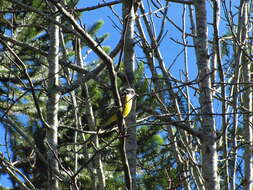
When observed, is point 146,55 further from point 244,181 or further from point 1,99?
point 1,99

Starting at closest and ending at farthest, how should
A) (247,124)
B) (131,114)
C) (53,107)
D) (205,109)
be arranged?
1. (205,109)
2. (53,107)
3. (131,114)
4. (247,124)

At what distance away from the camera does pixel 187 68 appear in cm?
456

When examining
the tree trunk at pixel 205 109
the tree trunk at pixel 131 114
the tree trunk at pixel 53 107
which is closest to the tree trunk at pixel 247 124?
the tree trunk at pixel 205 109

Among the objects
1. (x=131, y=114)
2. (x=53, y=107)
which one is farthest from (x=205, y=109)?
(x=53, y=107)

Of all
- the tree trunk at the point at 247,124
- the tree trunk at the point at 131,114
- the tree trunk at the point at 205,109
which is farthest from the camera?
the tree trunk at the point at 247,124

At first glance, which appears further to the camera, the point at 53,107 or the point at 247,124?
the point at 247,124

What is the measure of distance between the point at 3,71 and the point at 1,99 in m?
0.55

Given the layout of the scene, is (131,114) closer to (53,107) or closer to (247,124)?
(53,107)

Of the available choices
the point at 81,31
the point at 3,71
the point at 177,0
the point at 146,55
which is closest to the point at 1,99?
the point at 3,71

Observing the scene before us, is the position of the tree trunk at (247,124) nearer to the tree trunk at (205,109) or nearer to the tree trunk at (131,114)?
the tree trunk at (205,109)

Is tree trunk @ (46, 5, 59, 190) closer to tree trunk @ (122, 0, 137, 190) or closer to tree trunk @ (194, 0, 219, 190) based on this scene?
tree trunk @ (122, 0, 137, 190)

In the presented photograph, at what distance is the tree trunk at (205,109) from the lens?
3.10 m

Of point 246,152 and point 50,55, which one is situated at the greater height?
point 50,55

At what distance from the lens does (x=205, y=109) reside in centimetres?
329
